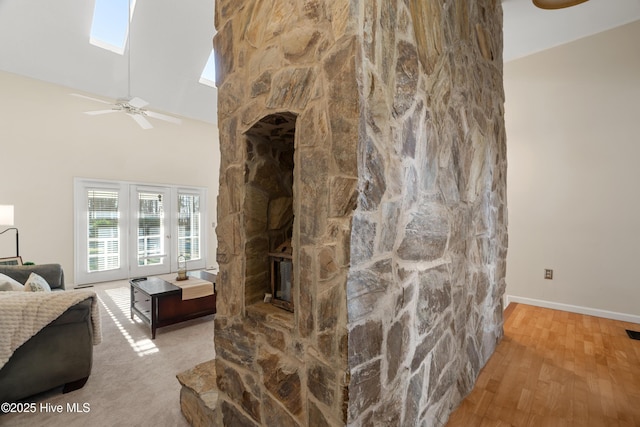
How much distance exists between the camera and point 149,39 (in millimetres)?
4367

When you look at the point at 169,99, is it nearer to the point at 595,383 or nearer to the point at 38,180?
the point at 38,180

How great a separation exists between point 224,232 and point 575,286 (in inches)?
163

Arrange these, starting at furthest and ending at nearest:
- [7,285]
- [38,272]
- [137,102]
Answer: [137,102] < [38,272] < [7,285]

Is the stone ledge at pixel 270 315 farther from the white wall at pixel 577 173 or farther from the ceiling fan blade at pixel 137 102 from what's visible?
the white wall at pixel 577 173

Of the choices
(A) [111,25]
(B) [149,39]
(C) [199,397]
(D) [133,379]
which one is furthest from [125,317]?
(A) [111,25]

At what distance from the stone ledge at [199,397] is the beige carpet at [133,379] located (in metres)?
0.10

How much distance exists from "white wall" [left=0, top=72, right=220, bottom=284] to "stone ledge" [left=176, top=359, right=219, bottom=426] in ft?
15.0

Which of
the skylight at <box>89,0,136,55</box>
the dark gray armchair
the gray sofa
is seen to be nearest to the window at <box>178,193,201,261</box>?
the dark gray armchair

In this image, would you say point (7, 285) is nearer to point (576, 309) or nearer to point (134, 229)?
point (134, 229)

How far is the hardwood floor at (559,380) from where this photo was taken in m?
1.77

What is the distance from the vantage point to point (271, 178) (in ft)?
5.42

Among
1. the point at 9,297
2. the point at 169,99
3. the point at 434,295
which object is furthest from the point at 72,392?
the point at 169,99

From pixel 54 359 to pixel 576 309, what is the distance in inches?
204

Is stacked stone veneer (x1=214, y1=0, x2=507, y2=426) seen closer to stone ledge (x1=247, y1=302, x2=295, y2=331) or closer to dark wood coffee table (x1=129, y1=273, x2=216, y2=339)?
stone ledge (x1=247, y1=302, x2=295, y2=331)
